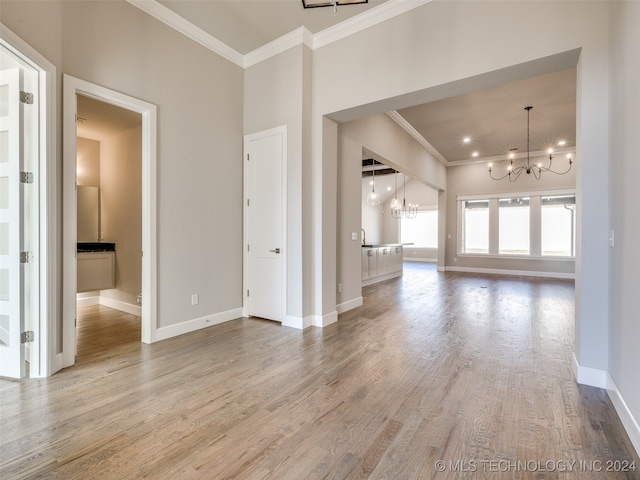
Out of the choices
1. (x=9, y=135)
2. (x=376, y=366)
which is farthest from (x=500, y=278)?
(x=9, y=135)

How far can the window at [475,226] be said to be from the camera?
397 inches

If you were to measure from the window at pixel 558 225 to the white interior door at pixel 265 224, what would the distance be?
8.81 metres

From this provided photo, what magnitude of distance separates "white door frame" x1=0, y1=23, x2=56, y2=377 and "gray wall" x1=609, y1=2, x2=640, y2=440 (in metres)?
4.03

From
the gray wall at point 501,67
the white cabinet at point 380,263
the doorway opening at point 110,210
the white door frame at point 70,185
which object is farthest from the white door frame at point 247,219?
the white cabinet at point 380,263

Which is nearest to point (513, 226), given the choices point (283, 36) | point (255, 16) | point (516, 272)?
point (516, 272)

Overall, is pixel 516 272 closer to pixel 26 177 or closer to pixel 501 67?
pixel 501 67

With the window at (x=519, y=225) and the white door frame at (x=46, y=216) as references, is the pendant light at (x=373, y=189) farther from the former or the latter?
the white door frame at (x=46, y=216)

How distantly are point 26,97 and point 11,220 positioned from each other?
981mm

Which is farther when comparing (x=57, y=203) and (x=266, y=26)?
(x=266, y=26)

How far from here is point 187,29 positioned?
3592 millimetres

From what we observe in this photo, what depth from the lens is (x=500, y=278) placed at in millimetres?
8664

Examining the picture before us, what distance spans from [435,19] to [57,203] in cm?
390

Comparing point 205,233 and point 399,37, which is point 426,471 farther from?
point 399,37

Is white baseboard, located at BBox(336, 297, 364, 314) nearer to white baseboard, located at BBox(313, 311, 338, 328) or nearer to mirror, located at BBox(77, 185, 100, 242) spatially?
white baseboard, located at BBox(313, 311, 338, 328)
